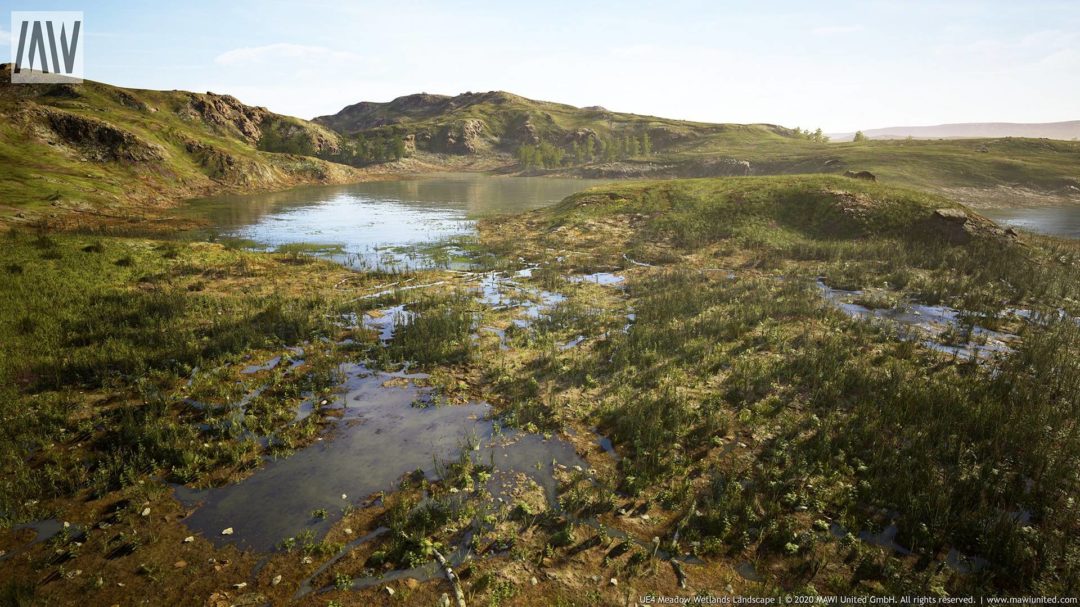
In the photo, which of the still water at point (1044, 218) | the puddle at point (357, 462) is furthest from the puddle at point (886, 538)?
the still water at point (1044, 218)

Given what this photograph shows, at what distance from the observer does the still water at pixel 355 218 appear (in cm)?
4172

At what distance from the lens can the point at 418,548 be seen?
10.0m

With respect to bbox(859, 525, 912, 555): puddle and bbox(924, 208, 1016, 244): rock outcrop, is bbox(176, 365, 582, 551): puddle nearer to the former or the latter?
bbox(859, 525, 912, 555): puddle

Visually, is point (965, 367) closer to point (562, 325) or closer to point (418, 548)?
point (562, 325)

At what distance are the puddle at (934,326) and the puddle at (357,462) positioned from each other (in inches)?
720

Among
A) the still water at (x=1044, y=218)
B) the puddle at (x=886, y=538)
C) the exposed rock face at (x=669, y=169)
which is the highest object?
the exposed rock face at (x=669, y=169)

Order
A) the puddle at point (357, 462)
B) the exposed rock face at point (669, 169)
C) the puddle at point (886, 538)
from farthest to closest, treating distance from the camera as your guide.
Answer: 1. the exposed rock face at point (669, 169)
2. the puddle at point (357, 462)
3. the puddle at point (886, 538)

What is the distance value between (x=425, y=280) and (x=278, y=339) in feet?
38.5

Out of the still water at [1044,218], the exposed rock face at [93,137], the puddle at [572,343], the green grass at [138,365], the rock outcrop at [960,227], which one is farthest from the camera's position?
the exposed rock face at [93,137]

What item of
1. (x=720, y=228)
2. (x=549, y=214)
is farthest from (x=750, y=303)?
(x=549, y=214)

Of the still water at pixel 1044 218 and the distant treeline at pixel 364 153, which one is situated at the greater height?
the distant treeline at pixel 364 153

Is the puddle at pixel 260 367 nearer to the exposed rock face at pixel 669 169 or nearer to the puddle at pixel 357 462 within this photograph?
the puddle at pixel 357 462

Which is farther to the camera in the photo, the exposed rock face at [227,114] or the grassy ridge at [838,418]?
the exposed rock face at [227,114]

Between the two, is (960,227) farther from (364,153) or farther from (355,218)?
(364,153)
